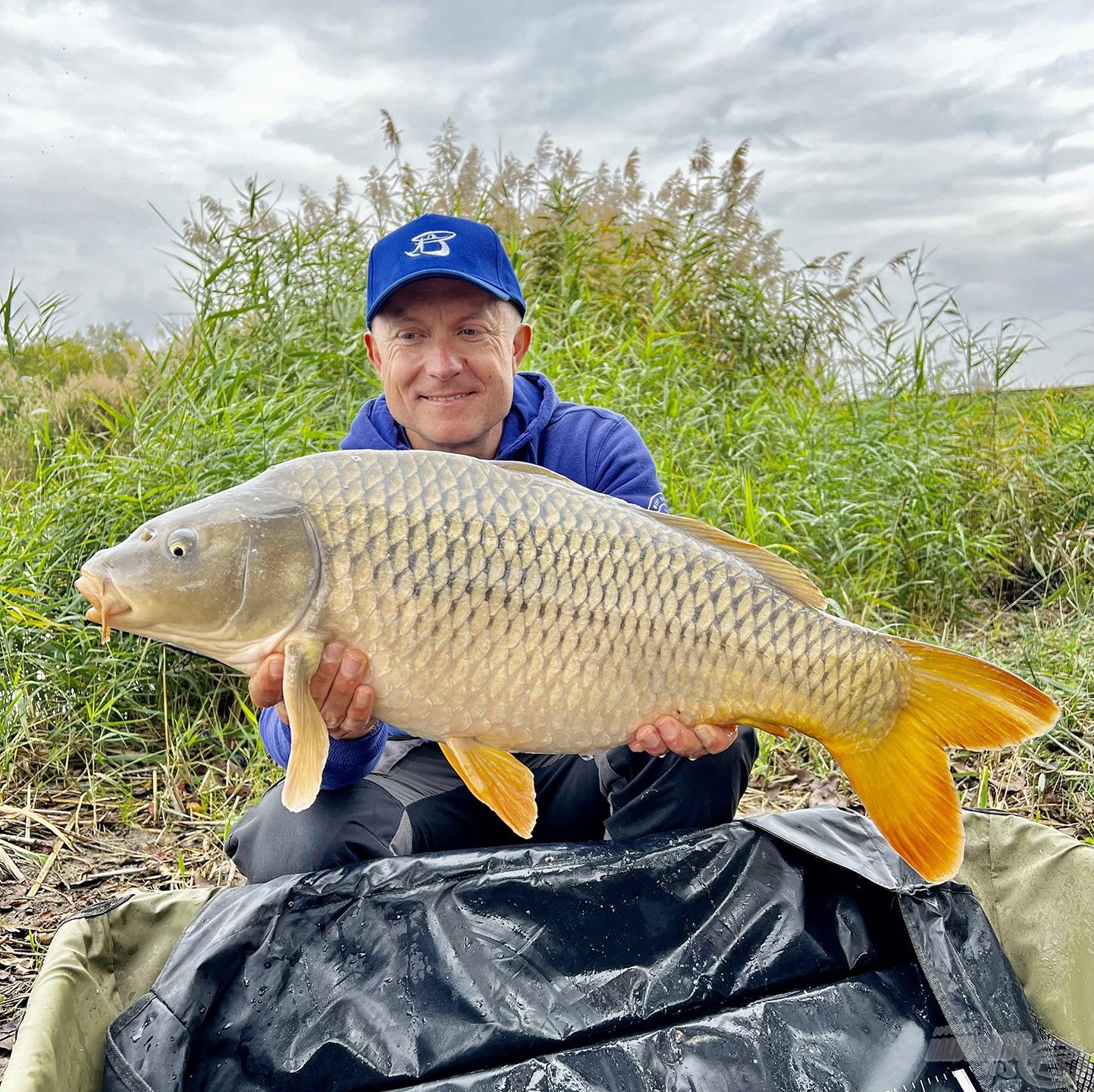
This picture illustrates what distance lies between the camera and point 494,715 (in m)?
1.42

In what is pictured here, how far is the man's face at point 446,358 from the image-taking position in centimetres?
198

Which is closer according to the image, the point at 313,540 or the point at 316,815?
the point at 313,540

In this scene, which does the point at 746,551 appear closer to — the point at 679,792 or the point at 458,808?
the point at 679,792

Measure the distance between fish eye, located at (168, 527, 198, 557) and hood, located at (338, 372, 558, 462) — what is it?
0.68 metres

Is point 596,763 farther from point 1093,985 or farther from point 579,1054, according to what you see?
point 1093,985

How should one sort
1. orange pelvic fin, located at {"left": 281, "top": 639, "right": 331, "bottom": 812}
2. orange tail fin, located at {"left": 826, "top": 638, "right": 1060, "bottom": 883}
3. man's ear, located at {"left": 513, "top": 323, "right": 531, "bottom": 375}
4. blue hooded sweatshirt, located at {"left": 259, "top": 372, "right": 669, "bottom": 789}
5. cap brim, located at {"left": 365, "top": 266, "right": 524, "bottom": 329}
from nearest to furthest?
1. orange pelvic fin, located at {"left": 281, "top": 639, "right": 331, "bottom": 812}
2. orange tail fin, located at {"left": 826, "top": 638, "right": 1060, "bottom": 883}
3. cap brim, located at {"left": 365, "top": 266, "right": 524, "bottom": 329}
4. blue hooded sweatshirt, located at {"left": 259, "top": 372, "right": 669, "bottom": 789}
5. man's ear, located at {"left": 513, "top": 323, "right": 531, "bottom": 375}

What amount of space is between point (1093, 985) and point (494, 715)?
0.93 meters

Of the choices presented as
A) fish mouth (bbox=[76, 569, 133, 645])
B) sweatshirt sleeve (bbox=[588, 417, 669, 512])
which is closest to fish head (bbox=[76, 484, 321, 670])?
fish mouth (bbox=[76, 569, 133, 645])

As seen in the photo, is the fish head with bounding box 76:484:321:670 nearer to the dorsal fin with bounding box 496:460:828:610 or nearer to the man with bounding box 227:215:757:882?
the man with bounding box 227:215:757:882

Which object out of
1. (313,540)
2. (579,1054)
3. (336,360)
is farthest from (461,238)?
(336,360)

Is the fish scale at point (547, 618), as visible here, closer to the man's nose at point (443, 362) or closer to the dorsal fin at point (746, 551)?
the dorsal fin at point (746, 551)

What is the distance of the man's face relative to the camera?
1.98m

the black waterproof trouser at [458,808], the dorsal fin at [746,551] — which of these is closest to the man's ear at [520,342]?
the dorsal fin at [746,551]

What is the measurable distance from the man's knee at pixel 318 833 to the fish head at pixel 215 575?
40 centimetres
